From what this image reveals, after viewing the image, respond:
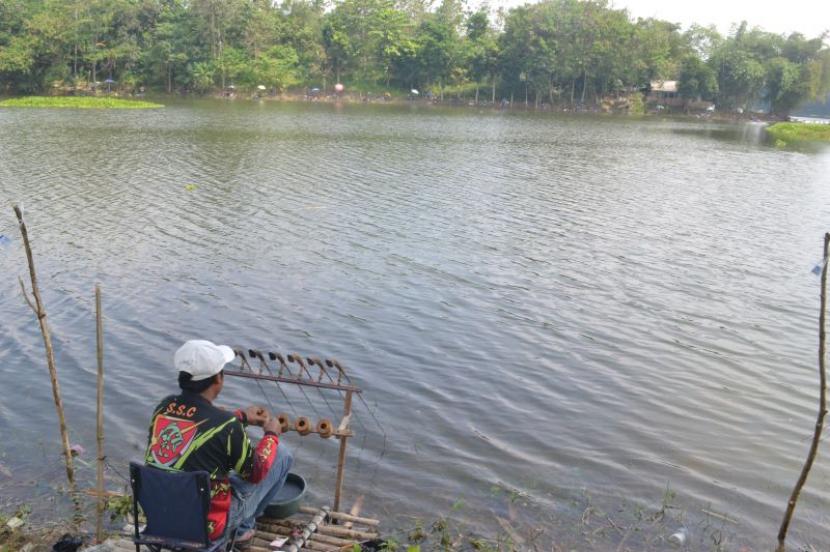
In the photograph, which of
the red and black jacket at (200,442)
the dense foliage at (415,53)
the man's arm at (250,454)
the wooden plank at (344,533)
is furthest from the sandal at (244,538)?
the dense foliage at (415,53)

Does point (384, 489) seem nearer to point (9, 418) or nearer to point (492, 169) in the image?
point (9, 418)

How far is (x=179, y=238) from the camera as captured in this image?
16.7m

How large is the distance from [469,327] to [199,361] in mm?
7850

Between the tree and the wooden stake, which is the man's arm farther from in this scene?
the tree

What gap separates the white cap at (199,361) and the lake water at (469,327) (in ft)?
9.92

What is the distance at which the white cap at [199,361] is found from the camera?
442cm

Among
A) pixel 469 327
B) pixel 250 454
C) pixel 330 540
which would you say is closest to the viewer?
pixel 250 454

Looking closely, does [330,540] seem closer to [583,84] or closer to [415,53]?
[415,53]

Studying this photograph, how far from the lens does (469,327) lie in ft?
39.1

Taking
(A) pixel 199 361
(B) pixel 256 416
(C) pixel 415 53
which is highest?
(C) pixel 415 53

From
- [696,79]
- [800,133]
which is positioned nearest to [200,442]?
[800,133]

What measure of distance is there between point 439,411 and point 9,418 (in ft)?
Answer: 16.8

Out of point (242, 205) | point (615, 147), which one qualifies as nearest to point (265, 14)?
point (615, 147)

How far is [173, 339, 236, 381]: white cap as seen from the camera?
4418 millimetres
